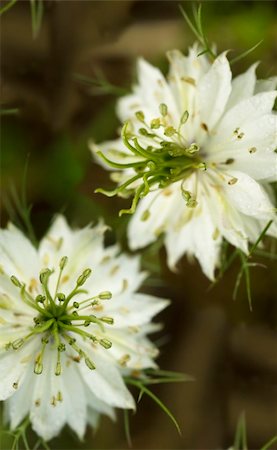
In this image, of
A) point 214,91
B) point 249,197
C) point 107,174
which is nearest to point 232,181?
point 249,197

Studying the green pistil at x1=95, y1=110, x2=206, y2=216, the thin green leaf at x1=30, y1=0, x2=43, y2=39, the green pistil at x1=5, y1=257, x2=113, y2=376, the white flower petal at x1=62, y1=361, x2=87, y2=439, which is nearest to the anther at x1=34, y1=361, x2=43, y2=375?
the green pistil at x1=5, y1=257, x2=113, y2=376

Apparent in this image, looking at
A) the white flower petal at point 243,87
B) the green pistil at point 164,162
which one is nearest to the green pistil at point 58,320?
the green pistil at point 164,162

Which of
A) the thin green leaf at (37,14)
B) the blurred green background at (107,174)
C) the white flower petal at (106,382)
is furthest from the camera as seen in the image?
the blurred green background at (107,174)

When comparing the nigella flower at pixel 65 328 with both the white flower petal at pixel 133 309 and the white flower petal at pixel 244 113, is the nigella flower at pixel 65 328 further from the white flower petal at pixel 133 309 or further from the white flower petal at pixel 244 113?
the white flower petal at pixel 244 113

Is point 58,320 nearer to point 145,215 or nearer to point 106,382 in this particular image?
point 106,382

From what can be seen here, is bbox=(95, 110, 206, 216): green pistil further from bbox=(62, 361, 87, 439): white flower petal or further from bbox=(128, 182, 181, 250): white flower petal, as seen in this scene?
bbox=(62, 361, 87, 439): white flower petal

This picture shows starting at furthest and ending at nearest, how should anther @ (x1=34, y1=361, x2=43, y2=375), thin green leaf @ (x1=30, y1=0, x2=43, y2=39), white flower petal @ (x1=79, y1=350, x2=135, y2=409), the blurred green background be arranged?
the blurred green background
thin green leaf @ (x1=30, y1=0, x2=43, y2=39)
white flower petal @ (x1=79, y1=350, x2=135, y2=409)
anther @ (x1=34, y1=361, x2=43, y2=375)

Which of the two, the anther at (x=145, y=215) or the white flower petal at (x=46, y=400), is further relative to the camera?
the anther at (x=145, y=215)
